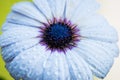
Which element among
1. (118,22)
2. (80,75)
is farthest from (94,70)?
(118,22)

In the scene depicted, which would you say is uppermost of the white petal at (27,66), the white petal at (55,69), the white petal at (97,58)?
the white petal at (27,66)

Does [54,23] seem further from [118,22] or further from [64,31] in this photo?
[118,22]

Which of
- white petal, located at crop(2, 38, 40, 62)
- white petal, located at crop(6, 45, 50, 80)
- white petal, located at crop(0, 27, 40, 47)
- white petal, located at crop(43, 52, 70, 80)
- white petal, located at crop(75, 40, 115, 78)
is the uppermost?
white petal, located at crop(0, 27, 40, 47)

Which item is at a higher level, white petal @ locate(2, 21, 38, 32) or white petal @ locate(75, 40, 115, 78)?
white petal @ locate(2, 21, 38, 32)

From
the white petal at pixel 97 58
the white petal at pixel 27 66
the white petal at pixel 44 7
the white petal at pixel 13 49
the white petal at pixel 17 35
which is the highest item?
the white petal at pixel 44 7

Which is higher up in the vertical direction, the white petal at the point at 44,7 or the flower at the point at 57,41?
the white petal at the point at 44,7

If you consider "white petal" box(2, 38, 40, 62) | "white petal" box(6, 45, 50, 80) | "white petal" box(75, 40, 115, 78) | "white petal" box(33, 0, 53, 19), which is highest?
"white petal" box(33, 0, 53, 19)
